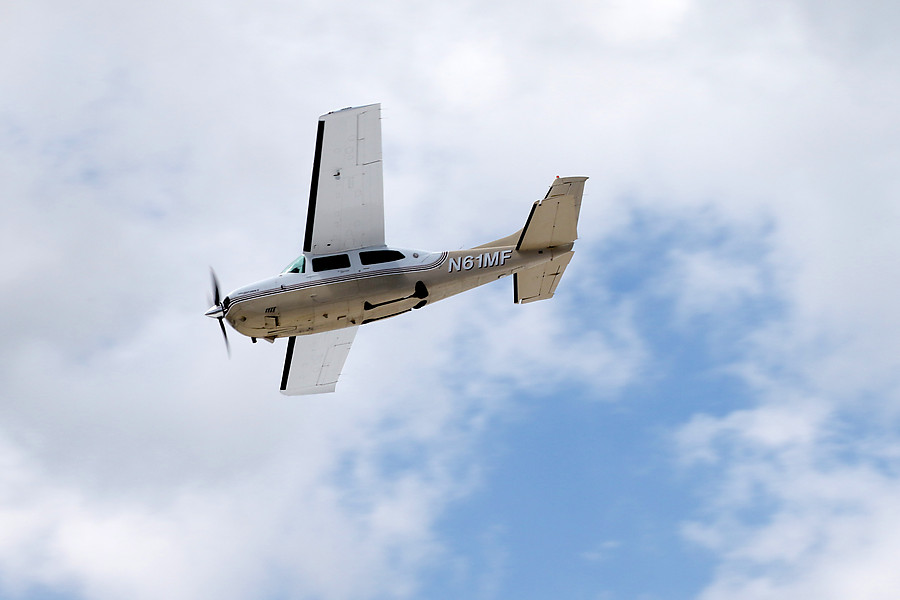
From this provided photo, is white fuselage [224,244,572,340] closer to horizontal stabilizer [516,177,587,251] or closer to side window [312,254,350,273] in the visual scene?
side window [312,254,350,273]

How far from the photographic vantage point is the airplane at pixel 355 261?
39.2 m

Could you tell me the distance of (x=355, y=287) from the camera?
4003 cm

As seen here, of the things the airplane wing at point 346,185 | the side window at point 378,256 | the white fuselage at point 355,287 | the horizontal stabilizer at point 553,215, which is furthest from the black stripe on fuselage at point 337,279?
the horizontal stabilizer at point 553,215

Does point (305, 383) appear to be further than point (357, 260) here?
Yes

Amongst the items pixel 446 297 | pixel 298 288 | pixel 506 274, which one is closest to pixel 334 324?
pixel 298 288

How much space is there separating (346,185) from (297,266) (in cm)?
353

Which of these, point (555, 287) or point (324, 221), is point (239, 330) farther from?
point (555, 287)

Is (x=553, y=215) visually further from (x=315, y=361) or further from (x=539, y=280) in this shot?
(x=315, y=361)

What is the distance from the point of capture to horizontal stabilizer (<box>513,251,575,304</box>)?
43812 mm

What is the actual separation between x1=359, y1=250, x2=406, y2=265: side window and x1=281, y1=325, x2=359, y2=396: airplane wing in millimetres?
3898

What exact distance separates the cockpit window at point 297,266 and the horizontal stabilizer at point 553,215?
875 centimetres

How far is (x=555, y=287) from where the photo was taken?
44.7m

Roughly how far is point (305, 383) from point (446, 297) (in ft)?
22.8

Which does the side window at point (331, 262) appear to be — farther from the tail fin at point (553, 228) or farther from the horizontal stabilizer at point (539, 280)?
the horizontal stabilizer at point (539, 280)
